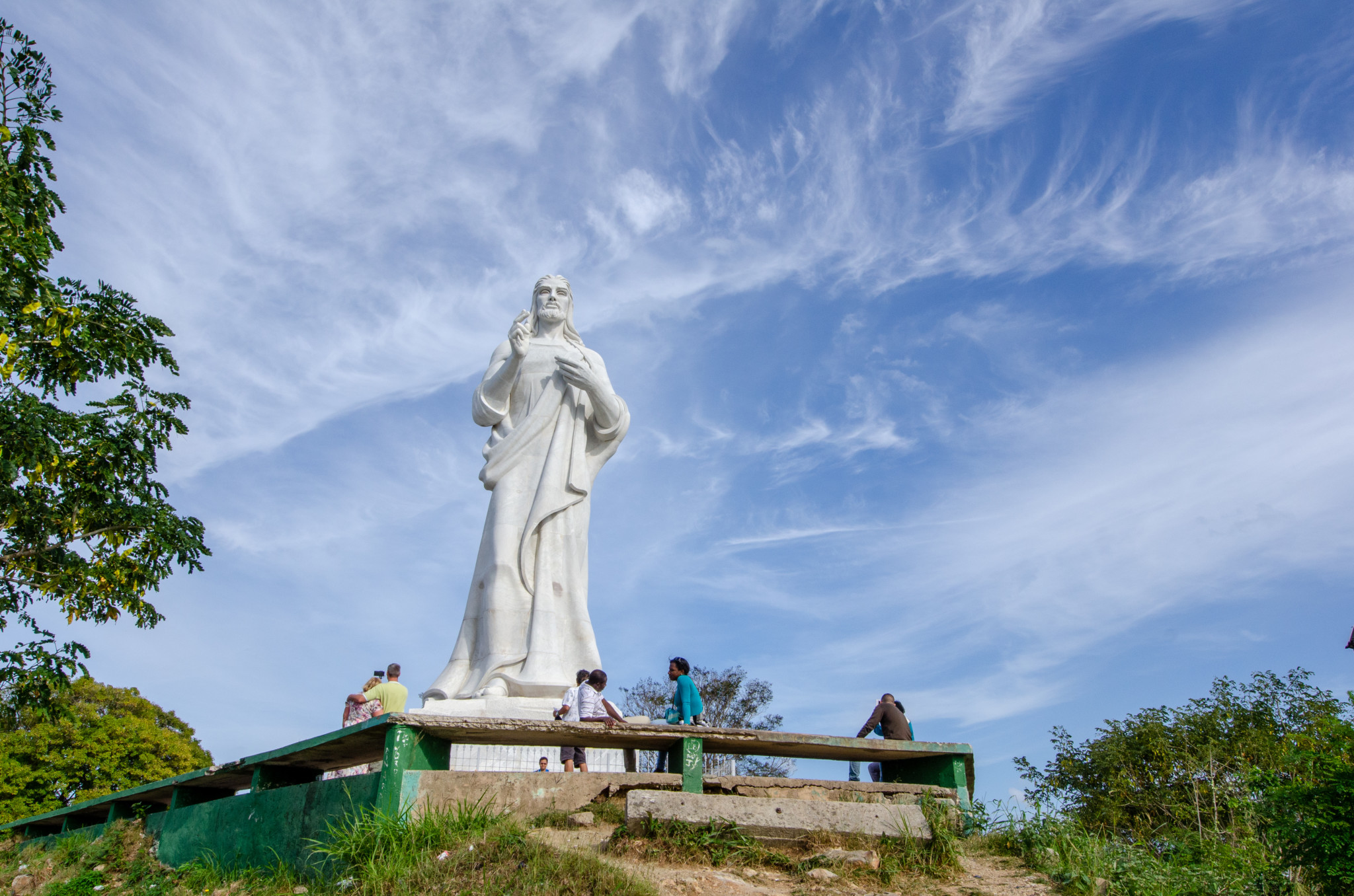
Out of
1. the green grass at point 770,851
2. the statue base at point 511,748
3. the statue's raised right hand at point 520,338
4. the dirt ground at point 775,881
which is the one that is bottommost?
the dirt ground at point 775,881

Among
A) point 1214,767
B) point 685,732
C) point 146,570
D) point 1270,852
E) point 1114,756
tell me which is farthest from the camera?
point 1114,756

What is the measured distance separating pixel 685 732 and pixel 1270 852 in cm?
317

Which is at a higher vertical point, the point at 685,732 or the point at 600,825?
the point at 685,732

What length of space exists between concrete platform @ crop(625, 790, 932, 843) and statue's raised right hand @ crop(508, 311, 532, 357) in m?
5.75

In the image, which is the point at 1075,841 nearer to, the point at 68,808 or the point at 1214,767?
the point at 68,808

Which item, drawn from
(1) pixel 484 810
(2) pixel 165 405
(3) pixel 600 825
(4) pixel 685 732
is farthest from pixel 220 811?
(2) pixel 165 405

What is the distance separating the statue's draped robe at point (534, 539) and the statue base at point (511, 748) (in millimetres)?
217

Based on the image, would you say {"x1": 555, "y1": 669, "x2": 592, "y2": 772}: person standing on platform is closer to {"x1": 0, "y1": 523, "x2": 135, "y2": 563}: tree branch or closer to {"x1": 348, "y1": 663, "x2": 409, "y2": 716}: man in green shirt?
{"x1": 348, "y1": 663, "x2": 409, "y2": 716}: man in green shirt

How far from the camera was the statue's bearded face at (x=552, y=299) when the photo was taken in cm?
1051

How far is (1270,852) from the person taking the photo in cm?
523

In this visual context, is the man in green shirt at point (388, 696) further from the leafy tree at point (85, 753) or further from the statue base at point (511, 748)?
the leafy tree at point (85, 753)

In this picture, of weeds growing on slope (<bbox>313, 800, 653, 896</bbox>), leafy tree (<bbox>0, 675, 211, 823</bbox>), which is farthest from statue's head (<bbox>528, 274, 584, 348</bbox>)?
leafy tree (<bbox>0, 675, 211, 823</bbox>)

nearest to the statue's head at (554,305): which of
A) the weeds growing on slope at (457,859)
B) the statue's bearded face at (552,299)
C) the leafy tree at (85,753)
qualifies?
the statue's bearded face at (552,299)

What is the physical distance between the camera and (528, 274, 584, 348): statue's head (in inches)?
414
